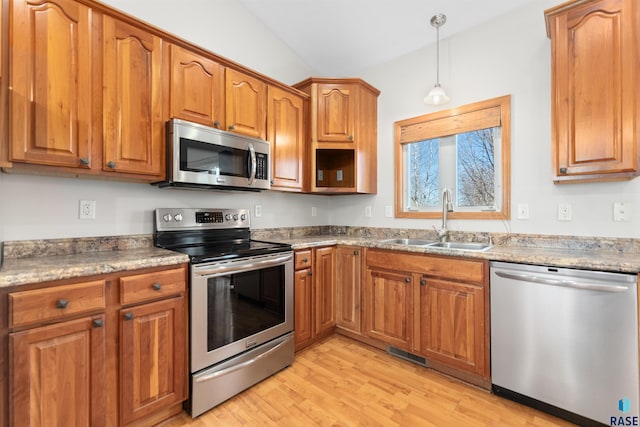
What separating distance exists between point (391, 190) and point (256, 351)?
199cm

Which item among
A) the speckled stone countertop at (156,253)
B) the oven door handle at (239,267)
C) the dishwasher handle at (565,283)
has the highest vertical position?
the speckled stone countertop at (156,253)

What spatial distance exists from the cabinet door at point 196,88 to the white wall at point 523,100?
185 cm

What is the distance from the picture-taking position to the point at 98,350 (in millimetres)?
1336

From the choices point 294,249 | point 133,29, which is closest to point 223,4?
point 133,29

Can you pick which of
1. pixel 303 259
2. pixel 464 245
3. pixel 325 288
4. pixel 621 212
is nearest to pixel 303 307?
pixel 325 288

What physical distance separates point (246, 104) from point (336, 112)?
929 mm

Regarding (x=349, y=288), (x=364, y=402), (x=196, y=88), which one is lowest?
(x=364, y=402)

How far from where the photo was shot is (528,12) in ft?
7.13

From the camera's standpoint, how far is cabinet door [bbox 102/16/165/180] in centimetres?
160

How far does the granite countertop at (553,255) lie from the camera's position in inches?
57.3

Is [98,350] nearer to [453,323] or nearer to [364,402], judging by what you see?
[364,402]

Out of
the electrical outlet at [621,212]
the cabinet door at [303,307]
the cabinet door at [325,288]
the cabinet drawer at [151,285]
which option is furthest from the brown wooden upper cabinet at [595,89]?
the cabinet drawer at [151,285]

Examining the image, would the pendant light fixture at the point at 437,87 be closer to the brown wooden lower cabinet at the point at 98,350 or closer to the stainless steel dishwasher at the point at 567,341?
the stainless steel dishwasher at the point at 567,341

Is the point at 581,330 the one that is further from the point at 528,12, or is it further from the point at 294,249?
the point at 528,12
